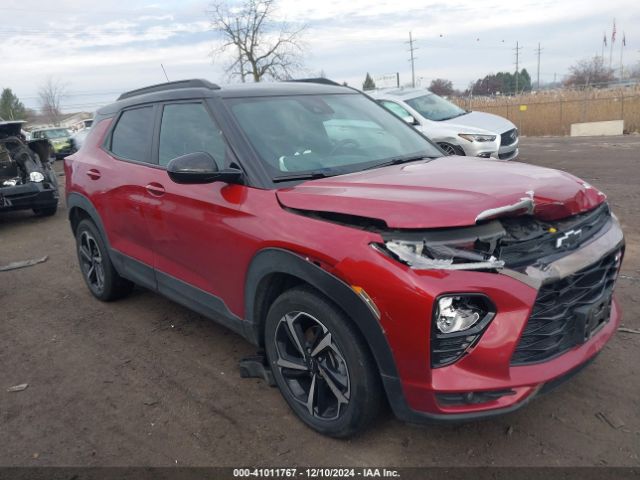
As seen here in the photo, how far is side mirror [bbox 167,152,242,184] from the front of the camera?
3041mm

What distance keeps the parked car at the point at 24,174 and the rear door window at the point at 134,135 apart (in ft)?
19.0

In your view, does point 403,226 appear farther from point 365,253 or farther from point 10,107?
point 10,107

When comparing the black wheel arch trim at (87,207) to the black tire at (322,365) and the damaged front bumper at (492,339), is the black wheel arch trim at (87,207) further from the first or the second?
the damaged front bumper at (492,339)

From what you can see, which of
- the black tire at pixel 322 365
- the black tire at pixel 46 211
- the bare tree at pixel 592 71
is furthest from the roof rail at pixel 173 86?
the bare tree at pixel 592 71

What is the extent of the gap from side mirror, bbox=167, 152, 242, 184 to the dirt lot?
134cm

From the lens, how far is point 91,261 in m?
5.18

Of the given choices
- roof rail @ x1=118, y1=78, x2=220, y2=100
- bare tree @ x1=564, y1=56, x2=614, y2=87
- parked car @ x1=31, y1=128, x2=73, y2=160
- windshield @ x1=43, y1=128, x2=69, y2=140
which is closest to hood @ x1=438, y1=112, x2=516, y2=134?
roof rail @ x1=118, y1=78, x2=220, y2=100

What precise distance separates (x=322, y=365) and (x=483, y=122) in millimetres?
9298

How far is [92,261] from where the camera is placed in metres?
5.16

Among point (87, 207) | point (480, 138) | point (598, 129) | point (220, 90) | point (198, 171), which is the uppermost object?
point (220, 90)

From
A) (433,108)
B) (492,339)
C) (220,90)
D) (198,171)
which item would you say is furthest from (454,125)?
(492,339)

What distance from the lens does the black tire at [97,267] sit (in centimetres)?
484

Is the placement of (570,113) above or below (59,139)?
below

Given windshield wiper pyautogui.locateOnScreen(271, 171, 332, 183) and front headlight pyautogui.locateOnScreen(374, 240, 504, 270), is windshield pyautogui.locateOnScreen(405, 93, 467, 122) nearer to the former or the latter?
windshield wiper pyautogui.locateOnScreen(271, 171, 332, 183)
